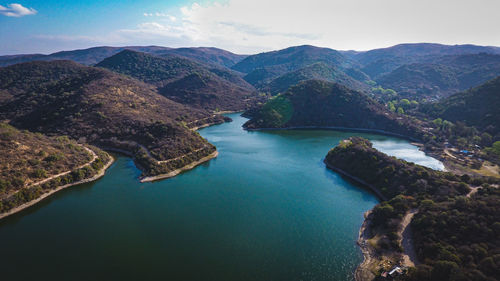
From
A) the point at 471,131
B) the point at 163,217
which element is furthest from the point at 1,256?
the point at 471,131

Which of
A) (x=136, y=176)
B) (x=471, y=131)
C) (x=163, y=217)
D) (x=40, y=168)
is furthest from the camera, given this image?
(x=471, y=131)

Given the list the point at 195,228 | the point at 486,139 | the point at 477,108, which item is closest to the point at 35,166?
the point at 195,228

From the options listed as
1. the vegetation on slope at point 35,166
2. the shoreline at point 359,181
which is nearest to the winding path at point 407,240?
the shoreline at point 359,181

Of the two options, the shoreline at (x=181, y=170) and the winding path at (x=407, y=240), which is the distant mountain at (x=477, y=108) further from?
the shoreline at (x=181, y=170)

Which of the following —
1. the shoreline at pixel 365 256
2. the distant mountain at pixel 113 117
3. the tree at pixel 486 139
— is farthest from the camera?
the tree at pixel 486 139

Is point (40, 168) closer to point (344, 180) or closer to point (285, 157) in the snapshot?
point (285, 157)

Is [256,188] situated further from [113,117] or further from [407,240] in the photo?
[113,117]
